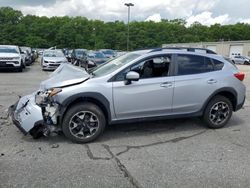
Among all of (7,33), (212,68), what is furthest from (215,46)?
(212,68)

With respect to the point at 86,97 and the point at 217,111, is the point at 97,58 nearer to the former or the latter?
the point at 217,111

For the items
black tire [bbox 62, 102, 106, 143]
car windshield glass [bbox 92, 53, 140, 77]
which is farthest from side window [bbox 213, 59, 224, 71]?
black tire [bbox 62, 102, 106, 143]

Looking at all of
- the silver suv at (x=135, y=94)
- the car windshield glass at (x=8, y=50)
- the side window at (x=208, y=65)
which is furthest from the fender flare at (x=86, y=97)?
the car windshield glass at (x=8, y=50)

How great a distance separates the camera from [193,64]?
5938 millimetres

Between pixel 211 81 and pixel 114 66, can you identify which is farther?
pixel 211 81

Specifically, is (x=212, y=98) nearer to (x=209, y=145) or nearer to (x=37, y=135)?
(x=209, y=145)

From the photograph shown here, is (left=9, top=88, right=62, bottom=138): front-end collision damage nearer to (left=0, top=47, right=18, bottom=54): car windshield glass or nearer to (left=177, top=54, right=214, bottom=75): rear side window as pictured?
(left=177, top=54, right=214, bottom=75): rear side window

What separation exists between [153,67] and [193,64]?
2.88 ft

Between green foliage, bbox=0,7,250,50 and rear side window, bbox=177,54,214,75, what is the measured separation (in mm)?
71988

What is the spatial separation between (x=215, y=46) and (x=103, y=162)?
65342 millimetres

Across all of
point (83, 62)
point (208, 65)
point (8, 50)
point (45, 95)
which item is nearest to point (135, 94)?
point (45, 95)

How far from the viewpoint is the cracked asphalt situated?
12.4 ft

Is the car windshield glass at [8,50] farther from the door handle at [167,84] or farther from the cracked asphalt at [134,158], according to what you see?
the door handle at [167,84]

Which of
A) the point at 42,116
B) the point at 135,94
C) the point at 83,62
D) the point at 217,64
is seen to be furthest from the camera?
the point at 83,62
